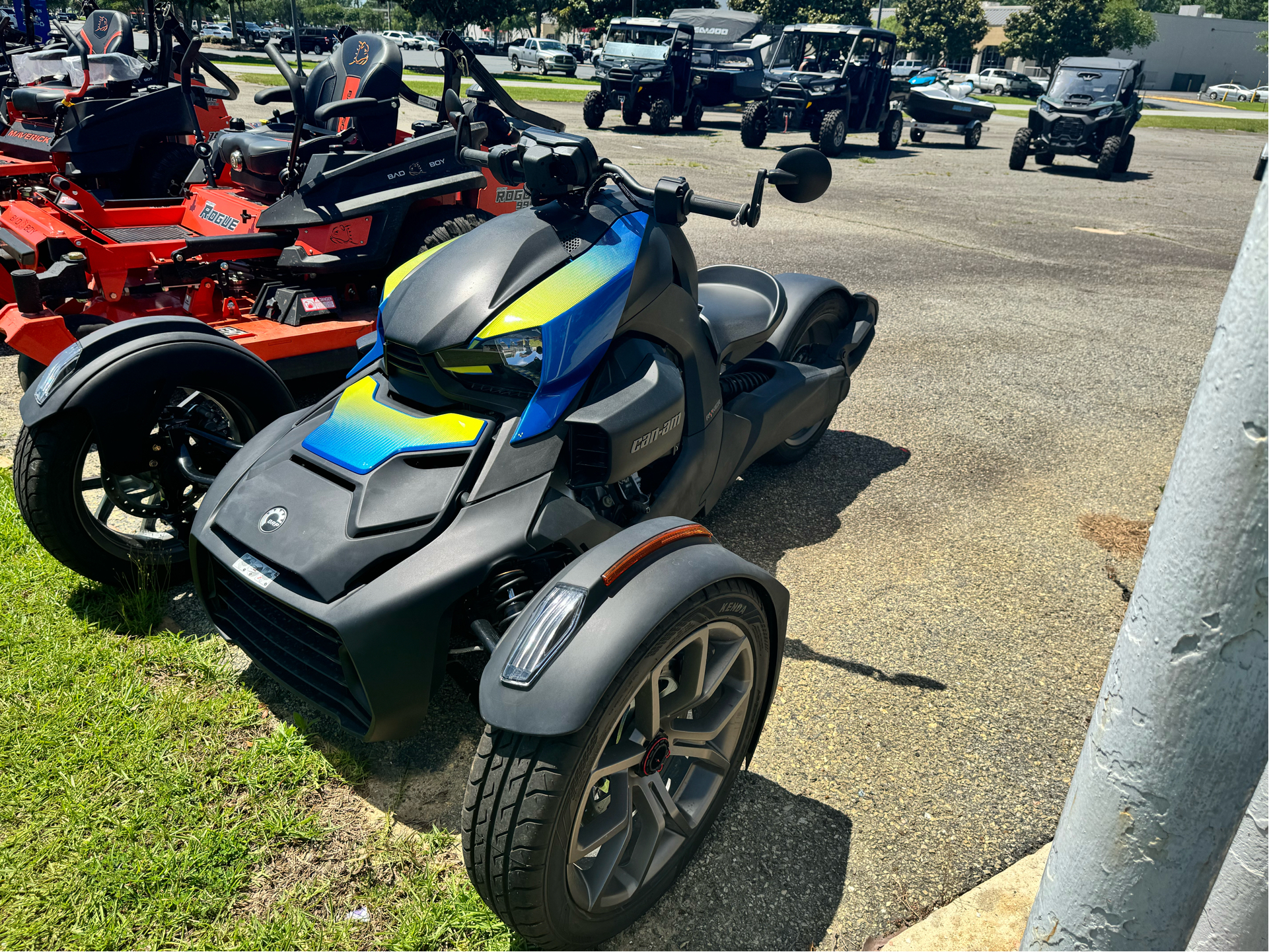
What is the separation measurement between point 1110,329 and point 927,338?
174 centimetres

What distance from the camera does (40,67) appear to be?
9008 mm

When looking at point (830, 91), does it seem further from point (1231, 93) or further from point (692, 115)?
point (1231, 93)

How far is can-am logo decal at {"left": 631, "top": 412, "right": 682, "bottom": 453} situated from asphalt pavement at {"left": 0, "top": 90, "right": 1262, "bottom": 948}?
95 cm

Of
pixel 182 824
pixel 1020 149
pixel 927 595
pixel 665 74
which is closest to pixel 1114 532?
pixel 927 595

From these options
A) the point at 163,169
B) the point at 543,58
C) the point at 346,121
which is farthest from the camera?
the point at 543,58

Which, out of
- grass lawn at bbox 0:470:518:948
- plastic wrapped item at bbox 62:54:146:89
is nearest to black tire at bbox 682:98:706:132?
plastic wrapped item at bbox 62:54:146:89

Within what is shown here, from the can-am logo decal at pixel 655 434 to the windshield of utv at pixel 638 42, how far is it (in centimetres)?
1906

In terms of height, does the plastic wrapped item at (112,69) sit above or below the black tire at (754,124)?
above

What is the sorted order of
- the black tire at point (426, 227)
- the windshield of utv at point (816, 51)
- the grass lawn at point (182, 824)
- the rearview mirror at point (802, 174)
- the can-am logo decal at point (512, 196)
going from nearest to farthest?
1. the grass lawn at point (182, 824)
2. the rearview mirror at point (802, 174)
3. the black tire at point (426, 227)
4. the can-am logo decal at point (512, 196)
5. the windshield of utv at point (816, 51)

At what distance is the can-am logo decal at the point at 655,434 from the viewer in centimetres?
263

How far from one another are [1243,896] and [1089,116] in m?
19.4

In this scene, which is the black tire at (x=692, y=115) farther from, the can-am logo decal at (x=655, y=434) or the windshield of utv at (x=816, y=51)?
the can-am logo decal at (x=655, y=434)

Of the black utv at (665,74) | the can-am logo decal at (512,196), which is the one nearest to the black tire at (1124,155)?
the black utv at (665,74)

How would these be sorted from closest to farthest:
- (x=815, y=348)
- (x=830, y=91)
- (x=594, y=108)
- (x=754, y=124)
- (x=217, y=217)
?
1. (x=815, y=348)
2. (x=217, y=217)
3. (x=754, y=124)
4. (x=830, y=91)
5. (x=594, y=108)
